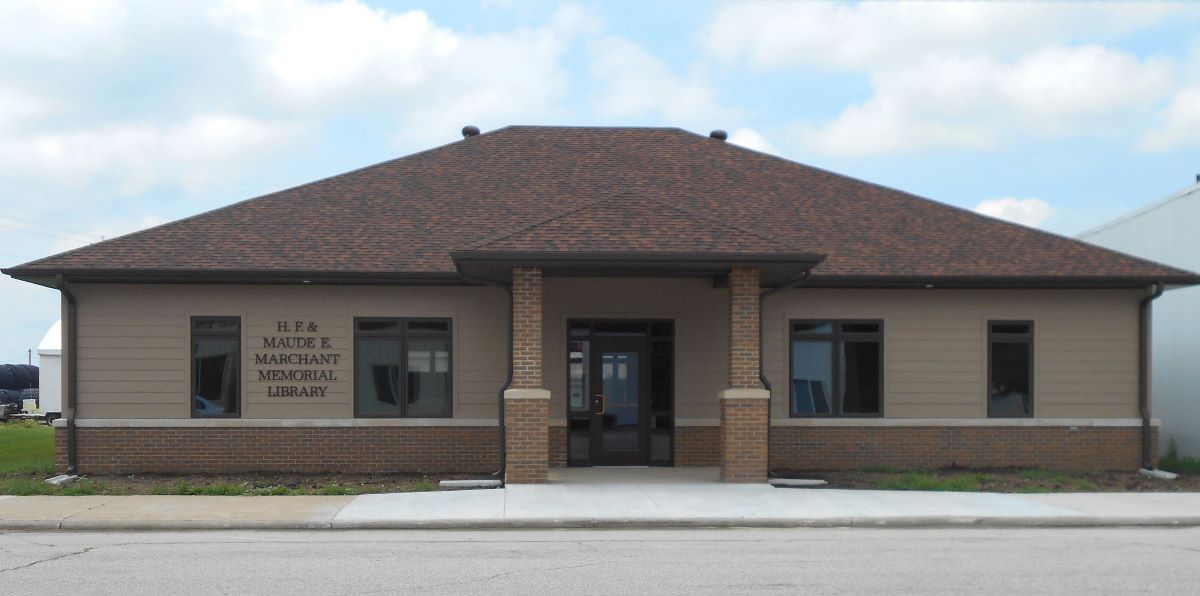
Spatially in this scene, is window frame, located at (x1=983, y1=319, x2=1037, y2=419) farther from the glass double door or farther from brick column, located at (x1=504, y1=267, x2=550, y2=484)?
brick column, located at (x1=504, y1=267, x2=550, y2=484)

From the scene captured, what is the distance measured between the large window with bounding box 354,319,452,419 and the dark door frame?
6.67ft

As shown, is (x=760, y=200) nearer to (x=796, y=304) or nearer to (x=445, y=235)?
(x=796, y=304)

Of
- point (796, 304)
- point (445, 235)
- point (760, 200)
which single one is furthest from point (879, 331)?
point (445, 235)

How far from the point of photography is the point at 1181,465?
19234mm

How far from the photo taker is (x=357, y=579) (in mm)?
9156

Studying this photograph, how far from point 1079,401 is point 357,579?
13.4 meters

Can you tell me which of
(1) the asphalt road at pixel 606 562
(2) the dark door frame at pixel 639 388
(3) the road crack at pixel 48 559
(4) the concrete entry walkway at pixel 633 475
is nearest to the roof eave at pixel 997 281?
(2) the dark door frame at pixel 639 388

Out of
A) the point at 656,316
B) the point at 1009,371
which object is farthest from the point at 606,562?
the point at 1009,371

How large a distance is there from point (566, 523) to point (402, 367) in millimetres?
5863

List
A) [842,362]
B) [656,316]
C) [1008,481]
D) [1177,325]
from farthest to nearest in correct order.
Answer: [1177,325]
[842,362]
[656,316]
[1008,481]

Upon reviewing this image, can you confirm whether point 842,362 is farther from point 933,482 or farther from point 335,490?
point 335,490

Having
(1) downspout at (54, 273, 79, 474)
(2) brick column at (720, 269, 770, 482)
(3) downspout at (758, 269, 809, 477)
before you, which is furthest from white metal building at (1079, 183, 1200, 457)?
(1) downspout at (54, 273, 79, 474)

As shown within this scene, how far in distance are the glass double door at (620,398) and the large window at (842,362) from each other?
8.53 ft

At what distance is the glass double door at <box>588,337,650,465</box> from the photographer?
58.1 feet
